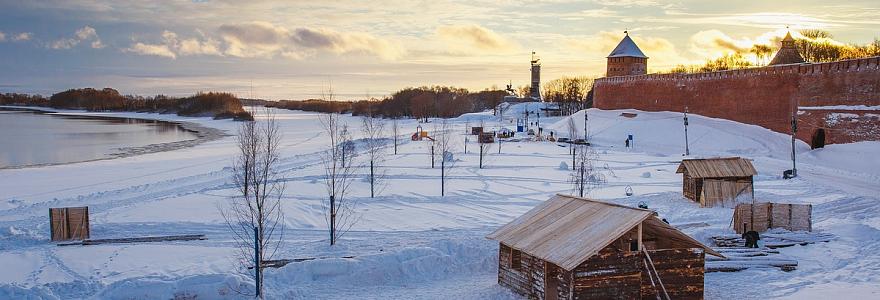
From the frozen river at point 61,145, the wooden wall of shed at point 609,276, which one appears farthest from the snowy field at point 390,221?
the frozen river at point 61,145

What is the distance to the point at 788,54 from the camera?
4041 cm

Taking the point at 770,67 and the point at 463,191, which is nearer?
the point at 463,191

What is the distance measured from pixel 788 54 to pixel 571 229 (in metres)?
34.6

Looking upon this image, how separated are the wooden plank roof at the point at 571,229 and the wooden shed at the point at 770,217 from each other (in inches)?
193

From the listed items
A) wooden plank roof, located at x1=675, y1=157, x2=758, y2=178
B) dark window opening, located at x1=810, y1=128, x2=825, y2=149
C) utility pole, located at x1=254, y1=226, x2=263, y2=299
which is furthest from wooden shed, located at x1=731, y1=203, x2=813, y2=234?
dark window opening, located at x1=810, y1=128, x2=825, y2=149

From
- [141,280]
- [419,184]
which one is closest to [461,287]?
[141,280]

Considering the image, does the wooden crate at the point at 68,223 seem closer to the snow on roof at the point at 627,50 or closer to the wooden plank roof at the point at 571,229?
the wooden plank roof at the point at 571,229

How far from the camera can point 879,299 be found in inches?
428

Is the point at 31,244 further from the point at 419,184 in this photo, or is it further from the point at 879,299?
the point at 879,299

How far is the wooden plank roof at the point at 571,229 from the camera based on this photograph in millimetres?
10562

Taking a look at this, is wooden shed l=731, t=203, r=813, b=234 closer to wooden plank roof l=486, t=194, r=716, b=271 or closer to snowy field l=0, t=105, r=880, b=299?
snowy field l=0, t=105, r=880, b=299

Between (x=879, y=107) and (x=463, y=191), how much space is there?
18.6 meters

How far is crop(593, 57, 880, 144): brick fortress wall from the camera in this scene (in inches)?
1196

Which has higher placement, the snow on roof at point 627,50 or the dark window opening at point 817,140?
the snow on roof at point 627,50
